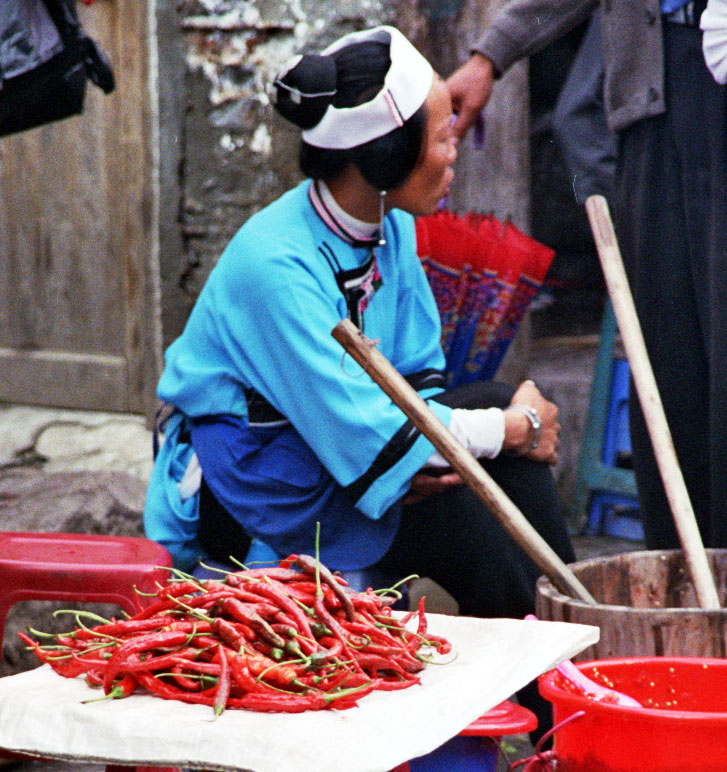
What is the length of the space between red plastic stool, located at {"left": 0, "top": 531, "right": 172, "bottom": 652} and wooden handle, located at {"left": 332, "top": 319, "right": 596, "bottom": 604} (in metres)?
0.60

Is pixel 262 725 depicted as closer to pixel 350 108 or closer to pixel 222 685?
pixel 222 685

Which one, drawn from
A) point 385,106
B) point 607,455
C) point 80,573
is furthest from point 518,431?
point 607,455

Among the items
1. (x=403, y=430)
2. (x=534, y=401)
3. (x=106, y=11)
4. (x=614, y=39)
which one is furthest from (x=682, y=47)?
(x=106, y=11)

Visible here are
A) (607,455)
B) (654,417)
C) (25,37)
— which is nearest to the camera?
(654,417)

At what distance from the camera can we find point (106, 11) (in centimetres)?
510

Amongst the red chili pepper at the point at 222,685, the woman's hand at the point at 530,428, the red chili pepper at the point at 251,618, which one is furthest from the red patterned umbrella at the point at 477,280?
the red chili pepper at the point at 222,685

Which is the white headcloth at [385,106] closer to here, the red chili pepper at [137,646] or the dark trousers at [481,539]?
the dark trousers at [481,539]

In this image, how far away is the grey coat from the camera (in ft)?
9.68

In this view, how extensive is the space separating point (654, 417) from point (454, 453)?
0.44 meters

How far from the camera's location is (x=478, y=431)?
2682mm

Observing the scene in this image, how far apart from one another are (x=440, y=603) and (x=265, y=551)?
127 centimetres

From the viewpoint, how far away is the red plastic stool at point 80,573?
2.36 meters

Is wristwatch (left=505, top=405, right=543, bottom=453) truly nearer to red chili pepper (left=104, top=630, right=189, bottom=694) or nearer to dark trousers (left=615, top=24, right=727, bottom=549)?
dark trousers (left=615, top=24, right=727, bottom=549)

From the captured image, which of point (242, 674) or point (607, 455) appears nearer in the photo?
point (242, 674)
